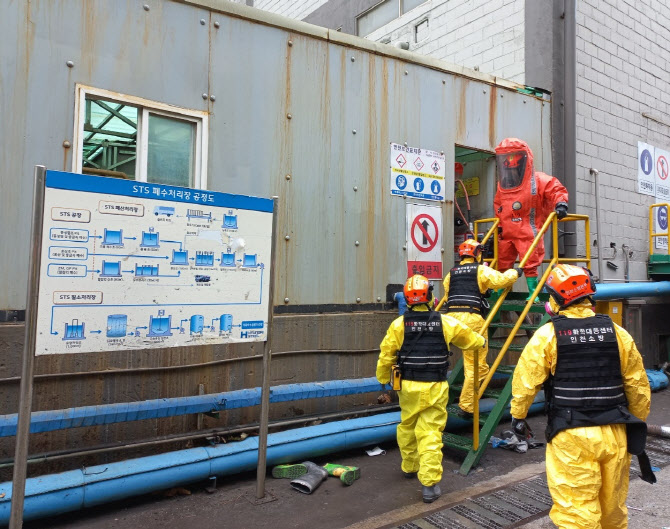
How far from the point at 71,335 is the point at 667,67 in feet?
36.7

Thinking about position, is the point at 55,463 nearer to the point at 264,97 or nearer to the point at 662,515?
the point at 264,97

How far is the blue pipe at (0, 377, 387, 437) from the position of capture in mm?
3863

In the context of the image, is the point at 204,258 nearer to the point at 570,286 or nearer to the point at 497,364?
the point at 570,286

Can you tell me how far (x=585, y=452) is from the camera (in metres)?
2.83

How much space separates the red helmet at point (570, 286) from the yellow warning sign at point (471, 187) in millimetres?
4933

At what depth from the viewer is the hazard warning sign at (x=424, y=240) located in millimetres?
6301

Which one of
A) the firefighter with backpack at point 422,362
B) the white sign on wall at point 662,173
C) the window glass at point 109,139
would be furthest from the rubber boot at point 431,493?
the white sign on wall at point 662,173

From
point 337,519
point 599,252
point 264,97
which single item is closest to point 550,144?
point 599,252

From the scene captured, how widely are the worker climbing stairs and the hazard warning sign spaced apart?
627 millimetres

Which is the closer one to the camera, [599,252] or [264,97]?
[264,97]

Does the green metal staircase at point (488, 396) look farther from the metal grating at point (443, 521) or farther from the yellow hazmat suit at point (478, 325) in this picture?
the metal grating at point (443, 521)

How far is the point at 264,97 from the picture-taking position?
5219 millimetres

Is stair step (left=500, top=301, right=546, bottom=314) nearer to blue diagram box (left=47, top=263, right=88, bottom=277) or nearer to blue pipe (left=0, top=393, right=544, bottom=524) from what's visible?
blue pipe (left=0, top=393, right=544, bottom=524)

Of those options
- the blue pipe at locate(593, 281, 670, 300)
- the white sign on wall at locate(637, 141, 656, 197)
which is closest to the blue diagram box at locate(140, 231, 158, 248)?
the blue pipe at locate(593, 281, 670, 300)
